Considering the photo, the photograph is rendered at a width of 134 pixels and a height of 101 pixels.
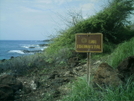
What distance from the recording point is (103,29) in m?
11.2

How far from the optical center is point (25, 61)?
9.35 m

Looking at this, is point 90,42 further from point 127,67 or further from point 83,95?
point 83,95

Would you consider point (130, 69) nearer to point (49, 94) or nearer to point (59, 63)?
point (49, 94)

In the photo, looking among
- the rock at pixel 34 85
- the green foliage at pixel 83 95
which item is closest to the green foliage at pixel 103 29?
the rock at pixel 34 85

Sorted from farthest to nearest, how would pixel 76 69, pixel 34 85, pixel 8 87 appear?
pixel 76 69 < pixel 34 85 < pixel 8 87

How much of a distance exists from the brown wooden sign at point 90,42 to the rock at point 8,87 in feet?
8.07

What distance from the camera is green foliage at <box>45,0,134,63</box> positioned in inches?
437

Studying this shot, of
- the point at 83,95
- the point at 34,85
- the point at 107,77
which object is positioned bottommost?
the point at 34,85

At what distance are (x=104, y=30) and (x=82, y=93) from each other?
735cm

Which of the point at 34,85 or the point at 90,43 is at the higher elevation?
the point at 90,43

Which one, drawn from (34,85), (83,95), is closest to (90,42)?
(83,95)

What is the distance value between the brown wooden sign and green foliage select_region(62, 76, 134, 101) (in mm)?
1015

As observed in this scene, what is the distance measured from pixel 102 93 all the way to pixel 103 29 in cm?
762

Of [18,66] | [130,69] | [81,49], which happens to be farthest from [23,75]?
[130,69]
